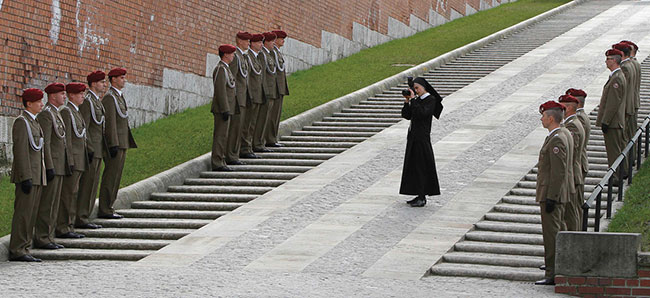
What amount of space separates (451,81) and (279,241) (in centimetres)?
1134

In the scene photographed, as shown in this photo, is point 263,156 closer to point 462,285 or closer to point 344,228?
point 344,228

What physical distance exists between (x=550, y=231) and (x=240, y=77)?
19.5 ft

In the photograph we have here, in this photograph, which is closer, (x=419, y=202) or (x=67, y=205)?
(x=67, y=205)

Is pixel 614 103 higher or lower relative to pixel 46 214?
higher

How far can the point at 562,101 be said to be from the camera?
1001cm

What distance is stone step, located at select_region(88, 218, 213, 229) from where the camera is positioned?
36.2ft

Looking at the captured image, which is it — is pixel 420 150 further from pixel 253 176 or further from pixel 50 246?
pixel 50 246

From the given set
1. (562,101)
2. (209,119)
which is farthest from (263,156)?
(562,101)

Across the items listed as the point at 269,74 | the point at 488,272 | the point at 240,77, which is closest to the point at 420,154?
the point at 488,272

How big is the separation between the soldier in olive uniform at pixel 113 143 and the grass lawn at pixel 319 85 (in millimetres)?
1021

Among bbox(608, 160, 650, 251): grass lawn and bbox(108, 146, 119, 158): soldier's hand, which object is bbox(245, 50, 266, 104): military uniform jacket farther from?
bbox(608, 160, 650, 251): grass lawn

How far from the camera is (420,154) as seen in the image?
37.6ft

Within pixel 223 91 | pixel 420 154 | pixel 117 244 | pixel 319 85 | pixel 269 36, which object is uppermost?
pixel 269 36

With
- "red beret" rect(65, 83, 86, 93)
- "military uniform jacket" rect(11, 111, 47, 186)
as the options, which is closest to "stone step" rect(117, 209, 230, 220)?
"red beret" rect(65, 83, 86, 93)
